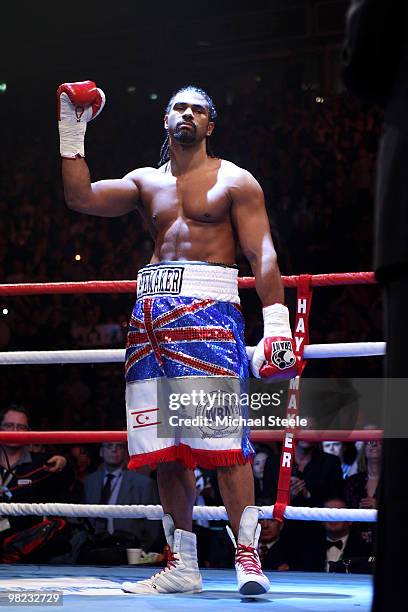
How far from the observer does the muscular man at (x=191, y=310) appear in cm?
216

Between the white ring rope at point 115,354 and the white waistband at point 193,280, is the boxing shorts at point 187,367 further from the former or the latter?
the white ring rope at point 115,354

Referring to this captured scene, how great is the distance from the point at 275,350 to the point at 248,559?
47cm

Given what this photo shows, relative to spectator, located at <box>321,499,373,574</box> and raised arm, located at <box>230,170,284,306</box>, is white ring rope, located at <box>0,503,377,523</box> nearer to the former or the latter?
raised arm, located at <box>230,170,284,306</box>

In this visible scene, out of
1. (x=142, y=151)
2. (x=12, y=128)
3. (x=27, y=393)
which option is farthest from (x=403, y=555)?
(x=12, y=128)

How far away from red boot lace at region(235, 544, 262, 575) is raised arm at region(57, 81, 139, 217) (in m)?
0.88

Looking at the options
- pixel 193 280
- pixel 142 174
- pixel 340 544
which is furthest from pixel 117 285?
pixel 340 544

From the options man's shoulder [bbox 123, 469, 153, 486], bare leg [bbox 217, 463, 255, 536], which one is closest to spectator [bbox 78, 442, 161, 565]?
man's shoulder [bbox 123, 469, 153, 486]

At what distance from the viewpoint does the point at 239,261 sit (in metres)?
5.63

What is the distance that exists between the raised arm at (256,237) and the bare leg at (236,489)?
0.39 m

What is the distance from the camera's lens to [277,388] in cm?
442

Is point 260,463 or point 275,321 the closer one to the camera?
point 275,321

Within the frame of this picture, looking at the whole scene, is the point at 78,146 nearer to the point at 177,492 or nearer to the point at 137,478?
the point at 177,492

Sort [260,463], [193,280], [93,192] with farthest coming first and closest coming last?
[260,463] → [93,192] → [193,280]

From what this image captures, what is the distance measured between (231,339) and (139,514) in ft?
1.99
